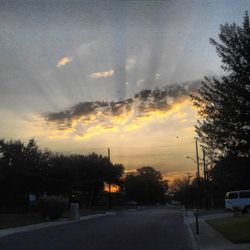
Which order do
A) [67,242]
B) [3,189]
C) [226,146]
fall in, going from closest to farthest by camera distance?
[226,146]
[67,242]
[3,189]

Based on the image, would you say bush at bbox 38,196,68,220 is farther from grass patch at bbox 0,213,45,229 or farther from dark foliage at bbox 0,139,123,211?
dark foliage at bbox 0,139,123,211

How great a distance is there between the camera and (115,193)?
12875 centimetres

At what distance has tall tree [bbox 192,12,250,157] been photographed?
17.6m

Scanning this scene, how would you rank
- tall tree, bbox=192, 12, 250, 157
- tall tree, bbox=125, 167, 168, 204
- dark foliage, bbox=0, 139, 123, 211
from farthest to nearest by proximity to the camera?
1. tall tree, bbox=125, 167, 168, 204
2. dark foliage, bbox=0, 139, 123, 211
3. tall tree, bbox=192, 12, 250, 157

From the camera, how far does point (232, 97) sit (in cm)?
1788

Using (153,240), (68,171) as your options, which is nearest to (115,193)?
(68,171)

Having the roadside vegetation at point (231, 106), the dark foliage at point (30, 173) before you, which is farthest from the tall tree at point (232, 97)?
the dark foliage at point (30, 173)

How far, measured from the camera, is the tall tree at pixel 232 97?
17.6 meters

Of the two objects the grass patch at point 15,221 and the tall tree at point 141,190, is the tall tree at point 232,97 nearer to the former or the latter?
the grass patch at point 15,221

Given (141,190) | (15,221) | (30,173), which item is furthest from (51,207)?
(141,190)

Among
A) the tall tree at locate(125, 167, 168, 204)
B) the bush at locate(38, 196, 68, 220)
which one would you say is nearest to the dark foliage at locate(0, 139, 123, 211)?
the bush at locate(38, 196, 68, 220)

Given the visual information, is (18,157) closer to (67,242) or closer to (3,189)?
(3,189)

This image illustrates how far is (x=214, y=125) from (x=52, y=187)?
179 ft

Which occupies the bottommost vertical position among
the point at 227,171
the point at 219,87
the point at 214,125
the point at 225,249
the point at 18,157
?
the point at 225,249
